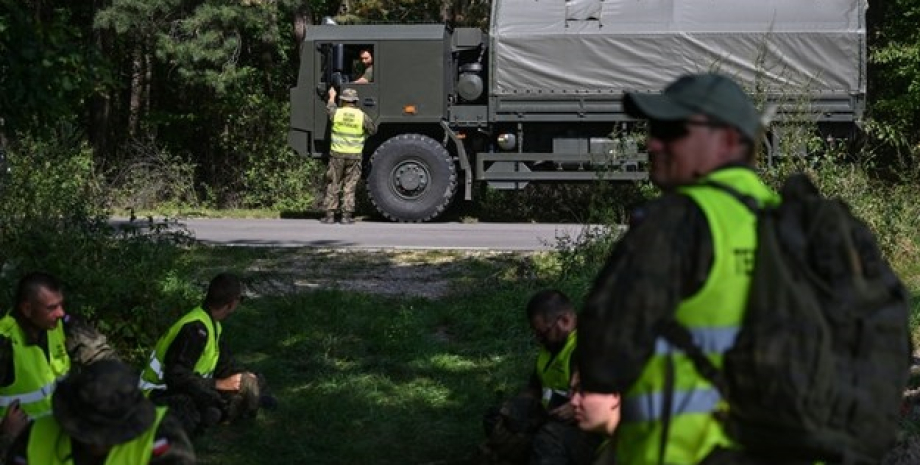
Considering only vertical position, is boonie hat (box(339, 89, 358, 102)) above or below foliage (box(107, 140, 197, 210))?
above

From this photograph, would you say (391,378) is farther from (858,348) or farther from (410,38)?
(410,38)

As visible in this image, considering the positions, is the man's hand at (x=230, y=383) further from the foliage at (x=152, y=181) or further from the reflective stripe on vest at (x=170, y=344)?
the foliage at (x=152, y=181)

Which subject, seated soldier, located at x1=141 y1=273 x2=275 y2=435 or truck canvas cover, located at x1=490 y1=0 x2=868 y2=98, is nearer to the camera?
seated soldier, located at x1=141 y1=273 x2=275 y2=435

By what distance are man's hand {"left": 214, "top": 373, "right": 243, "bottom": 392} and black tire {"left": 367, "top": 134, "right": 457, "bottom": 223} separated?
1146 centimetres

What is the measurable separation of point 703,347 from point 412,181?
16.0 m

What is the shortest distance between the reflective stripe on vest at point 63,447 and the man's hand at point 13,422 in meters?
1.45

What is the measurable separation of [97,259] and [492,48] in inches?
424

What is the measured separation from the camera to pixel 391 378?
29.0 feet

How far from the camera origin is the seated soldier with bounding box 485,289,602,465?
6.02m

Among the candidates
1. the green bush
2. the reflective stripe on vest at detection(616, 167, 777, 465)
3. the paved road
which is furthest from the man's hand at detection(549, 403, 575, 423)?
the green bush

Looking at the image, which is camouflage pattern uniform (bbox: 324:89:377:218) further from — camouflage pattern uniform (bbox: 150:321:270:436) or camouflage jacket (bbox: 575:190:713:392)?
camouflage jacket (bbox: 575:190:713:392)

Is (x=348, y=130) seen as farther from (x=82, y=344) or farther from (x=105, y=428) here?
(x=105, y=428)

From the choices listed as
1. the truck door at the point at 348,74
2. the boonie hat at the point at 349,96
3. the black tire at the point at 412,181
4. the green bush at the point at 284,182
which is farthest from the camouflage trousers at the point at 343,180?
the green bush at the point at 284,182

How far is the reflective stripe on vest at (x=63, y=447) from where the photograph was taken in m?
4.05
